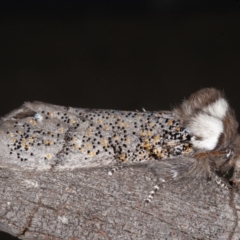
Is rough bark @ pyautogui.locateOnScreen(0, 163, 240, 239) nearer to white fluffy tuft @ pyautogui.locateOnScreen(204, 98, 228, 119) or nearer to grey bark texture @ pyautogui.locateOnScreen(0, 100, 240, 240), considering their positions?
grey bark texture @ pyautogui.locateOnScreen(0, 100, 240, 240)

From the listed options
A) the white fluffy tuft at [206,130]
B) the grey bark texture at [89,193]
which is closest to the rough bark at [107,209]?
the grey bark texture at [89,193]

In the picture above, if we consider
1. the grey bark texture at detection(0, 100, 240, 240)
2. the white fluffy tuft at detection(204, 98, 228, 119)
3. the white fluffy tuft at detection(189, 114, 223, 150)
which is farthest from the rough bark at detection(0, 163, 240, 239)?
the white fluffy tuft at detection(204, 98, 228, 119)

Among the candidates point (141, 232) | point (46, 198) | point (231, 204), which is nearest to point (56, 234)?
point (46, 198)

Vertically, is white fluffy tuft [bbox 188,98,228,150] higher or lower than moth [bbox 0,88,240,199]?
higher

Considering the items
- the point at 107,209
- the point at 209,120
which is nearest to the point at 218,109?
the point at 209,120

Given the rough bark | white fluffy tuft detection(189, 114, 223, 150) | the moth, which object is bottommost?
the rough bark

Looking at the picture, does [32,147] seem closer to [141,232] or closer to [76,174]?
[76,174]

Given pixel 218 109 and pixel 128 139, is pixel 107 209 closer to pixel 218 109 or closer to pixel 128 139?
pixel 128 139
